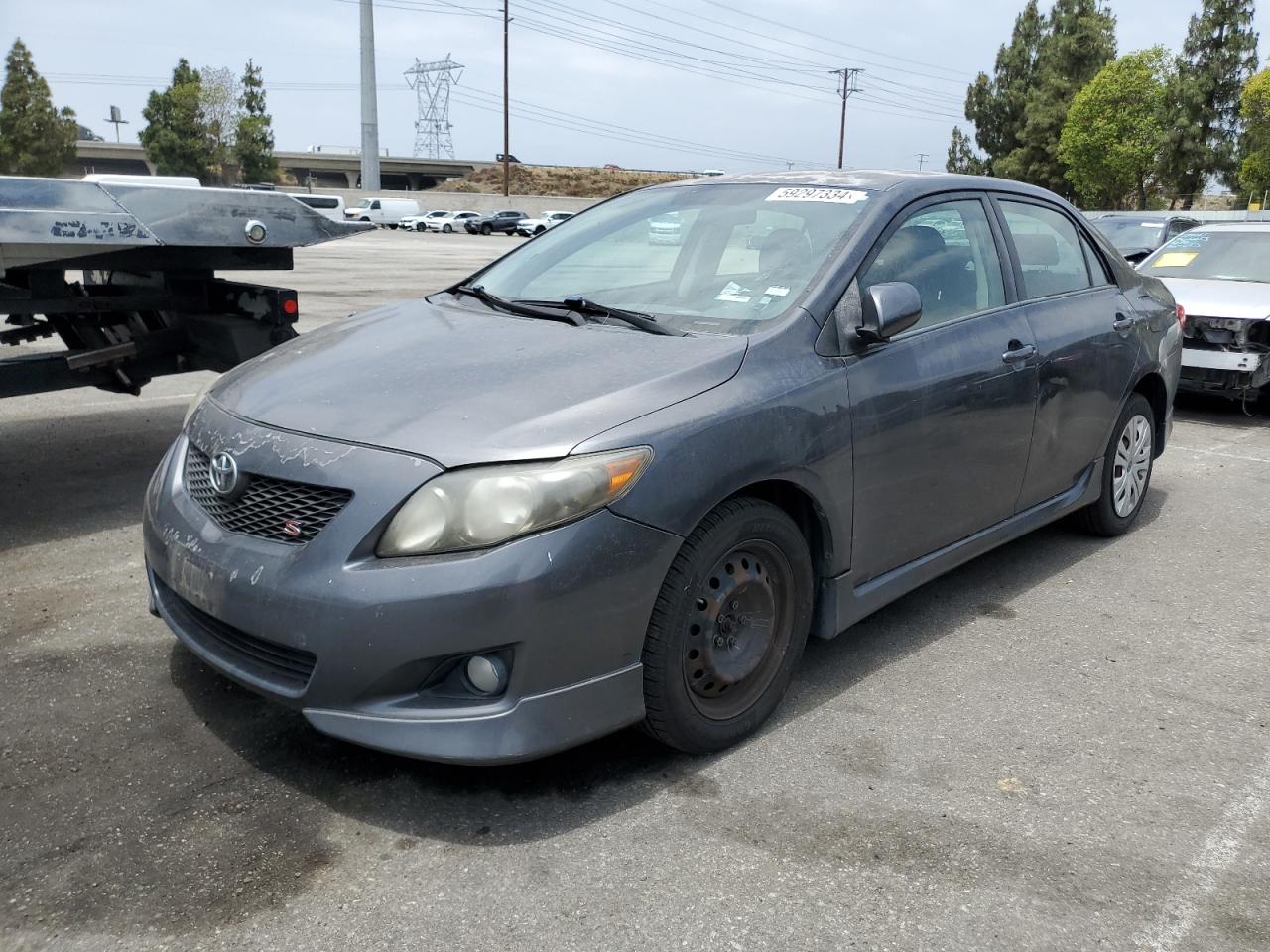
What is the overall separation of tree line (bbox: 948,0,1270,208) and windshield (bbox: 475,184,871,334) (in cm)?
4986

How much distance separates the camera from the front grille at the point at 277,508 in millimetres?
2756

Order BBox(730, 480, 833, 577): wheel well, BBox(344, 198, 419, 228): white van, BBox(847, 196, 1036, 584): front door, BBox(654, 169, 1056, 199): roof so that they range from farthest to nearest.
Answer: BBox(344, 198, 419, 228): white van → BBox(654, 169, 1056, 199): roof → BBox(847, 196, 1036, 584): front door → BBox(730, 480, 833, 577): wheel well

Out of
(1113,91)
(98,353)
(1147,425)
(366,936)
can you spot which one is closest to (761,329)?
(366,936)

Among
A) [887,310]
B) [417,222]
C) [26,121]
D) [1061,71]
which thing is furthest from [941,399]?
[26,121]

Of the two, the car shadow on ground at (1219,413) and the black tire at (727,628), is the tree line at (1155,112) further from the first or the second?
the black tire at (727,628)

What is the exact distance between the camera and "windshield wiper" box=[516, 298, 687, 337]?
135 inches

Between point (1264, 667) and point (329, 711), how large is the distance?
10.7 ft

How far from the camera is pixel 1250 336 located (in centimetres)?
814

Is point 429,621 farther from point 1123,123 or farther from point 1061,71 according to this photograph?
point 1061,71

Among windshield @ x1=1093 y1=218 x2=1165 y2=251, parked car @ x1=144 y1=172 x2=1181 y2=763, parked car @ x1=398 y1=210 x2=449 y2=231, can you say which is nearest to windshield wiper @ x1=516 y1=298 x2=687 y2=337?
parked car @ x1=144 y1=172 x2=1181 y2=763

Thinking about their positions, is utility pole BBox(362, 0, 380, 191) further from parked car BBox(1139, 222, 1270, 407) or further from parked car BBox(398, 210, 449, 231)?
parked car BBox(1139, 222, 1270, 407)

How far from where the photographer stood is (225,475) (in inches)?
117

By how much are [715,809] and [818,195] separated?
7.27ft

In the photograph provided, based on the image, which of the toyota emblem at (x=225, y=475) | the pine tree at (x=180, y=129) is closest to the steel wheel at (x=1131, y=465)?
the toyota emblem at (x=225, y=475)
